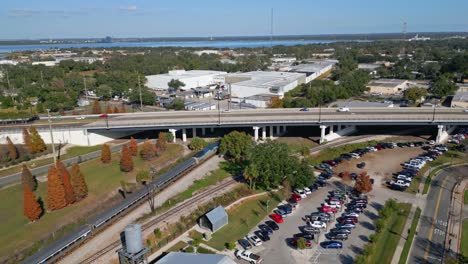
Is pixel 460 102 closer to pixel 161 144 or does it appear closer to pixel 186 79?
pixel 161 144

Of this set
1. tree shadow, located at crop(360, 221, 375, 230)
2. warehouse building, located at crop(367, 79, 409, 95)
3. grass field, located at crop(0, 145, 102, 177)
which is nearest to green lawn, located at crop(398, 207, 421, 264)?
tree shadow, located at crop(360, 221, 375, 230)

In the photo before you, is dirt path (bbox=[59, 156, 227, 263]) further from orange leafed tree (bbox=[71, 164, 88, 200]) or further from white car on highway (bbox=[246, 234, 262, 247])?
white car on highway (bbox=[246, 234, 262, 247])

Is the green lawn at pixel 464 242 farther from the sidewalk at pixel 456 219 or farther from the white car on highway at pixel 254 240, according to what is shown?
the white car on highway at pixel 254 240

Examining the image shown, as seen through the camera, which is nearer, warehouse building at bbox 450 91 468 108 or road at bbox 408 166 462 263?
road at bbox 408 166 462 263

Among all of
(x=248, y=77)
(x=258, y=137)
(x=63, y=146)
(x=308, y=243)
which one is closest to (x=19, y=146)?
(x=63, y=146)

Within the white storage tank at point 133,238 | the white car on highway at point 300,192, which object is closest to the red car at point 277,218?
the white car on highway at point 300,192

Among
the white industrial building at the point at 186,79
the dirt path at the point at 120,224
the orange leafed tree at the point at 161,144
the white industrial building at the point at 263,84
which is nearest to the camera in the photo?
the dirt path at the point at 120,224
